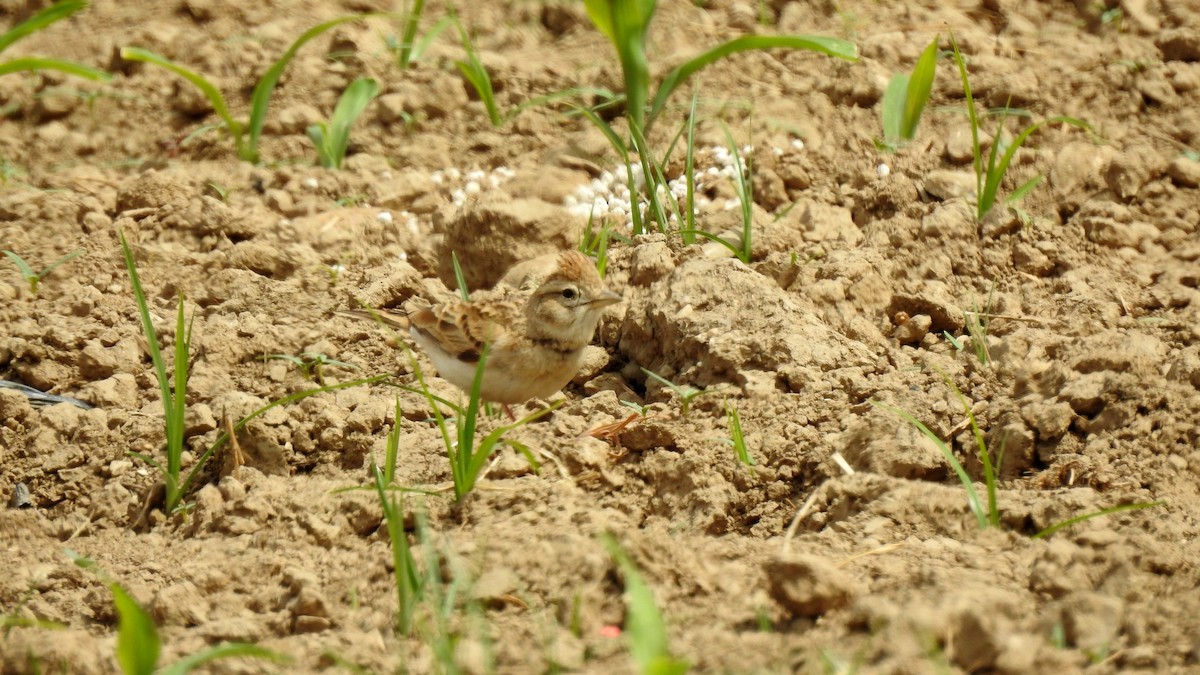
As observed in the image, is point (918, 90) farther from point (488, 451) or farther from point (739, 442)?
point (488, 451)

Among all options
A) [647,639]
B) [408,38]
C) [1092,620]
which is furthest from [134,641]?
[408,38]

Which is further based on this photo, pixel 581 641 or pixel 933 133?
pixel 933 133

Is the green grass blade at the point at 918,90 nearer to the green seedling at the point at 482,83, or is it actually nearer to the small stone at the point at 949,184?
the small stone at the point at 949,184

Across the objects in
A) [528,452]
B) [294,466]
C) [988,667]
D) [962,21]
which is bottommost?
[294,466]

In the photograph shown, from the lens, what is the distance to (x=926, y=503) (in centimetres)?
428

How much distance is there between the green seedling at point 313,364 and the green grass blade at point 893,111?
3230 millimetres

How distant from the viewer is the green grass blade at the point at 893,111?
6.90 metres

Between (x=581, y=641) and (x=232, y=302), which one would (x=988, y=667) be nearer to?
(x=581, y=641)

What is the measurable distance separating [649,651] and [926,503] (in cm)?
159

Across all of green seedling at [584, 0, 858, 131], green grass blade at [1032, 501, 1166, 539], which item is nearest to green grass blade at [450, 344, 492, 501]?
green grass blade at [1032, 501, 1166, 539]

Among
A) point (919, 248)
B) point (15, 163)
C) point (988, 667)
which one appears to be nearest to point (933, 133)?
point (919, 248)

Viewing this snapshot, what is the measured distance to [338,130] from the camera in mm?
7309

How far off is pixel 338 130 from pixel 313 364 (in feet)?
6.88

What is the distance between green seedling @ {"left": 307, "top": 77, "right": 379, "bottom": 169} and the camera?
7.31m
